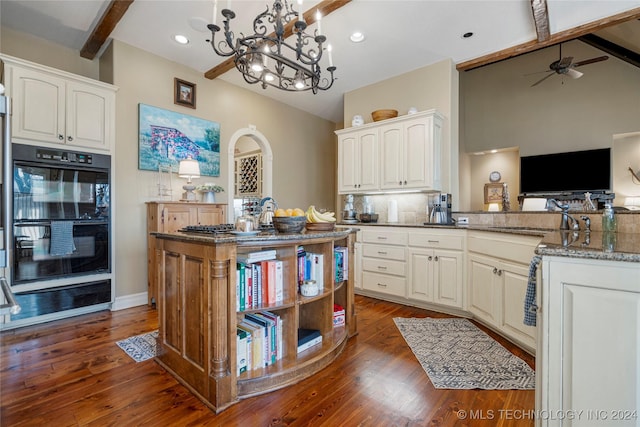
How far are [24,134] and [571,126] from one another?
8487 millimetres

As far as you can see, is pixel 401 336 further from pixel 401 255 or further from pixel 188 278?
pixel 188 278

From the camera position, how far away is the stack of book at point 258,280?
1.81m

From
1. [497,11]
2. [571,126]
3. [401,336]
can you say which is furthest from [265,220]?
[571,126]

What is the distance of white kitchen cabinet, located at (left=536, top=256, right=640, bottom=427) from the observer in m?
1.08

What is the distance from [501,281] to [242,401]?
2.20 meters

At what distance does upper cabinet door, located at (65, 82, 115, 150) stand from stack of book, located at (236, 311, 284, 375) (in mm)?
2678

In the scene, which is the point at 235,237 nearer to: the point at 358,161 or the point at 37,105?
the point at 37,105

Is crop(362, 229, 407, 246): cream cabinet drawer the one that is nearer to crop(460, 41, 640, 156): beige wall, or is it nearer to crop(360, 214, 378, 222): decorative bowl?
crop(360, 214, 378, 222): decorative bowl

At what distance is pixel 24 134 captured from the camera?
2762 mm

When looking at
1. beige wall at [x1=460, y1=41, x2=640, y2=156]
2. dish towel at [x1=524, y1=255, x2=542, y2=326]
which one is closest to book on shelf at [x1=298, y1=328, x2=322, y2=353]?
dish towel at [x1=524, y1=255, x2=542, y2=326]

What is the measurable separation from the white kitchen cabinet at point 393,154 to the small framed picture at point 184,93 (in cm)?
215

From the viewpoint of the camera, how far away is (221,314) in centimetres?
166

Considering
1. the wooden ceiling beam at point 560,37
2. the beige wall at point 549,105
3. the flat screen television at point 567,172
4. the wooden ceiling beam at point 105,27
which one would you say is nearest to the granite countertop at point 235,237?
the wooden ceiling beam at point 105,27

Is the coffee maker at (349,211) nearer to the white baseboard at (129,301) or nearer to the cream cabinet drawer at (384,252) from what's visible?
the cream cabinet drawer at (384,252)
